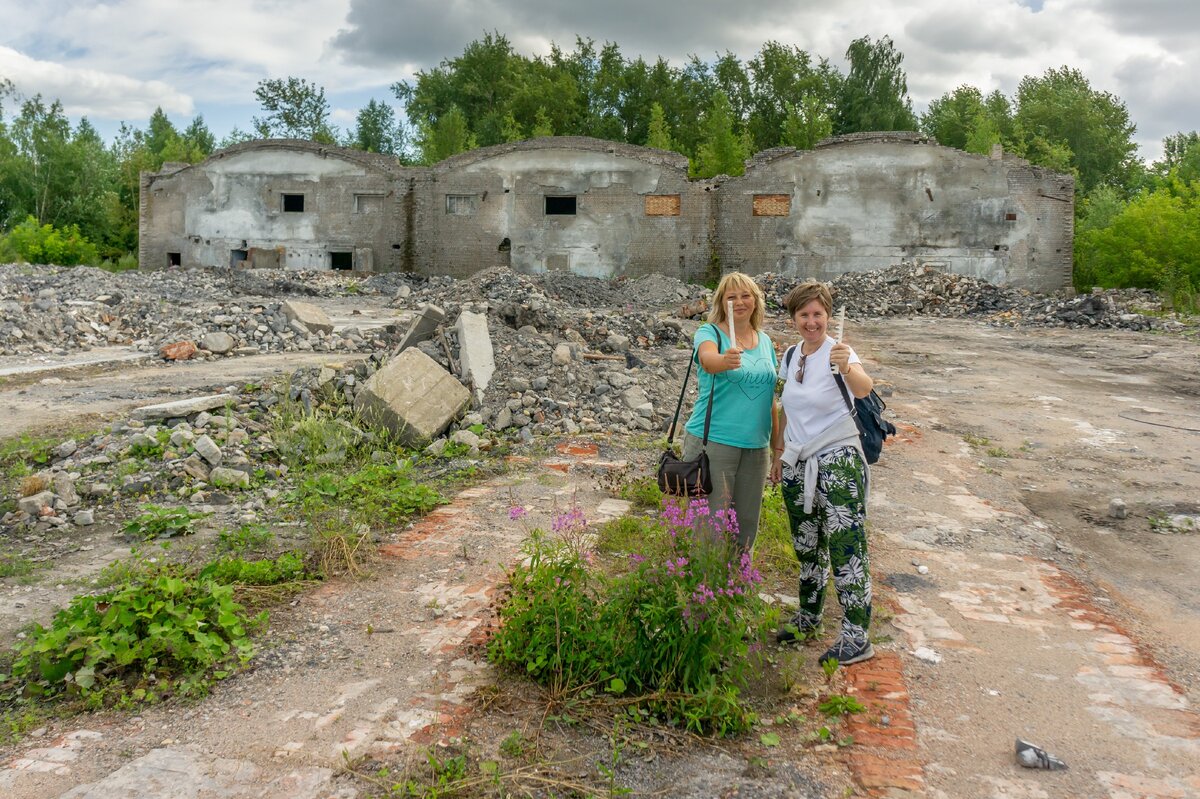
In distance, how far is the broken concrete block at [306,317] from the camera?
14.0 m

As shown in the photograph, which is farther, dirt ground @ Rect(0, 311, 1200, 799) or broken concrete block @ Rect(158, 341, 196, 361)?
broken concrete block @ Rect(158, 341, 196, 361)

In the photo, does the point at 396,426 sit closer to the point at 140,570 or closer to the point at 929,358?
the point at 140,570

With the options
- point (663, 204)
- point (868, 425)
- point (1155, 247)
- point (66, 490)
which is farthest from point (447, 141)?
point (868, 425)

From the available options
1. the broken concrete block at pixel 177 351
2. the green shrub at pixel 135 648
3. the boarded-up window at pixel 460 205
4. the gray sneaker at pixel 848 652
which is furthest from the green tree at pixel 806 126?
the green shrub at pixel 135 648

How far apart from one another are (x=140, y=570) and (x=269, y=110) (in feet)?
172

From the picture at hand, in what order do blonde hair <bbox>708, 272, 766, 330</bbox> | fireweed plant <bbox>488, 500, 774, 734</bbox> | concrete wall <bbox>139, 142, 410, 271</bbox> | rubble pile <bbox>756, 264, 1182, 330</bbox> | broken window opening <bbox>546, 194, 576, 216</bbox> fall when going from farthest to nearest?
concrete wall <bbox>139, 142, 410, 271</bbox>, broken window opening <bbox>546, 194, 576, 216</bbox>, rubble pile <bbox>756, 264, 1182, 330</bbox>, blonde hair <bbox>708, 272, 766, 330</bbox>, fireweed plant <bbox>488, 500, 774, 734</bbox>

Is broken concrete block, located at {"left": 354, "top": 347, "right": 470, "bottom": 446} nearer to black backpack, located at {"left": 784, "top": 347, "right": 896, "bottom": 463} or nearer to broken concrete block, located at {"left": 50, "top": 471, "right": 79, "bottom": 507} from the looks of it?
broken concrete block, located at {"left": 50, "top": 471, "right": 79, "bottom": 507}

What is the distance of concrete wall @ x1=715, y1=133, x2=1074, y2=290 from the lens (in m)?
23.6

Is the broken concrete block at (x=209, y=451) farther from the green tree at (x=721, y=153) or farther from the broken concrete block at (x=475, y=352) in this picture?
the green tree at (x=721, y=153)

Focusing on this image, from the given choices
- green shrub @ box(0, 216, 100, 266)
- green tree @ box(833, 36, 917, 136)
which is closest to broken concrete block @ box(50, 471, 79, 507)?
green shrub @ box(0, 216, 100, 266)

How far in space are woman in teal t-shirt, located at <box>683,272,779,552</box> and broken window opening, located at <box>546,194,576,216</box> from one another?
883 inches

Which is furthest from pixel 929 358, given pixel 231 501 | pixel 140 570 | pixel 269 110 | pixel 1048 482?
pixel 269 110

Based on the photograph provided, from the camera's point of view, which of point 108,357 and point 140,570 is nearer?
point 140,570

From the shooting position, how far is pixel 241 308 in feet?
49.1
